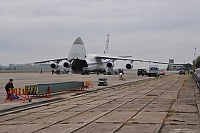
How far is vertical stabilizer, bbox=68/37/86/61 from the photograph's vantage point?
79.3 m

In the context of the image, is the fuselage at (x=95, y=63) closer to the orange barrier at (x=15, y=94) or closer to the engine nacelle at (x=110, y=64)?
the engine nacelle at (x=110, y=64)

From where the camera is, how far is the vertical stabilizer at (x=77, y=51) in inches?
3123

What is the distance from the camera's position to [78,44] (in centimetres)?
8094

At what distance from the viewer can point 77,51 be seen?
261 feet

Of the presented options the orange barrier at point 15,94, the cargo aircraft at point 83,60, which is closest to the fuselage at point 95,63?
the cargo aircraft at point 83,60

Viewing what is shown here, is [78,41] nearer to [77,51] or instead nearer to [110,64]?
[77,51]

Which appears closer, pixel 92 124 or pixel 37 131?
pixel 37 131

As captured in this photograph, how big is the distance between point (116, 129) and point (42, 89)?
13.1 metres

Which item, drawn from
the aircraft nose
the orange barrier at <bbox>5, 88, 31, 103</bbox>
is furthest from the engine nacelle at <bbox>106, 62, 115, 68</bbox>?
the orange barrier at <bbox>5, 88, 31, 103</bbox>

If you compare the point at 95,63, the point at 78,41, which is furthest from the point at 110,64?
the point at 78,41

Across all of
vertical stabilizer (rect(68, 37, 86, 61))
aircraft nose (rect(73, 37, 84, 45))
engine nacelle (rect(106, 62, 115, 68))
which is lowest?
engine nacelle (rect(106, 62, 115, 68))

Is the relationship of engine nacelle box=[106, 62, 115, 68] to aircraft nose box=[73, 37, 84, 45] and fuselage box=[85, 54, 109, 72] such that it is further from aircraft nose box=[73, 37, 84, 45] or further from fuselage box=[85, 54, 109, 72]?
aircraft nose box=[73, 37, 84, 45]

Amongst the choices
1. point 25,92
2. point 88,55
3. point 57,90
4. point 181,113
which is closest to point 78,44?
point 88,55

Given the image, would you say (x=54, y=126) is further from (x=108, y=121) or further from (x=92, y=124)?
(x=108, y=121)
